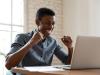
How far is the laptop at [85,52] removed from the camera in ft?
5.15

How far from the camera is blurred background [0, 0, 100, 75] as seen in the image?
4.02 m

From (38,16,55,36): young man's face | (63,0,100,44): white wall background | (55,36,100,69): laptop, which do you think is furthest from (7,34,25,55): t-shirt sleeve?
(63,0,100,44): white wall background

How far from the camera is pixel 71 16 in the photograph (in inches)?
179

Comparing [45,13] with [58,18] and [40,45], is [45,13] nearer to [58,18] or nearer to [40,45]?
[40,45]

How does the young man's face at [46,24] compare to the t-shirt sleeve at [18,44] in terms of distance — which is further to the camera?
the young man's face at [46,24]

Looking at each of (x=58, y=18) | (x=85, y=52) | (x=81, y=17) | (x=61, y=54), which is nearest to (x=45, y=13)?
(x=61, y=54)

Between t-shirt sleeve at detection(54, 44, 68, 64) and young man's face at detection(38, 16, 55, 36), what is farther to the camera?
t-shirt sleeve at detection(54, 44, 68, 64)

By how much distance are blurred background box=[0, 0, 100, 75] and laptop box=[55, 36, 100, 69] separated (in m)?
2.31

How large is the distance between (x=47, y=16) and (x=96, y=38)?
2.31 ft

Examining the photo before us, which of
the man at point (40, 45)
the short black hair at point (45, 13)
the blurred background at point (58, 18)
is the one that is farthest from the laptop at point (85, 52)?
the blurred background at point (58, 18)

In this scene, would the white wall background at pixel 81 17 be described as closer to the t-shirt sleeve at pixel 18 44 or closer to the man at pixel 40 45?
the man at pixel 40 45

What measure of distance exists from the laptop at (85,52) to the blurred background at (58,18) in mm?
2313

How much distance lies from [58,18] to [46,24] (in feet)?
8.37

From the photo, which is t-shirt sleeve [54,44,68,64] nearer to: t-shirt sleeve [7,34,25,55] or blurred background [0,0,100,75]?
t-shirt sleeve [7,34,25,55]
